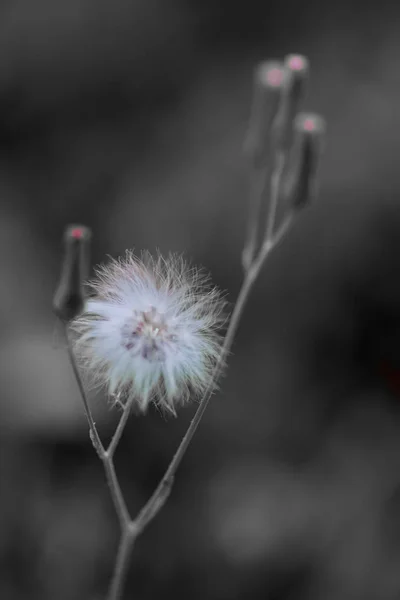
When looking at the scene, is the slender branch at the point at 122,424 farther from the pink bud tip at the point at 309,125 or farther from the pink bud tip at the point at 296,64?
the pink bud tip at the point at 296,64

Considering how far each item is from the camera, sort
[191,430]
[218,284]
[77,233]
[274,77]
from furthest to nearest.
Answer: [218,284] → [274,77] → [191,430] → [77,233]

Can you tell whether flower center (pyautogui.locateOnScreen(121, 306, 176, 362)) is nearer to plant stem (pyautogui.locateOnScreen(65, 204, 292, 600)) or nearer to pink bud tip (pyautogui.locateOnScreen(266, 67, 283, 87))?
plant stem (pyautogui.locateOnScreen(65, 204, 292, 600))

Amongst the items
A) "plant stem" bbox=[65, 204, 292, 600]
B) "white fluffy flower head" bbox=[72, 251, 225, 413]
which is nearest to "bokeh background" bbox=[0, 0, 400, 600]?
"white fluffy flower head" bbox=[72, 251, 225, 413]

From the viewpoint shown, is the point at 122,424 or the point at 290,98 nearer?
the point at 122,424

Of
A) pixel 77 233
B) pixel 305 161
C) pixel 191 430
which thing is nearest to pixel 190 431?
pixel 191 430

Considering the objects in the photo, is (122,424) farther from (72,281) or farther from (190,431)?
(72,281)

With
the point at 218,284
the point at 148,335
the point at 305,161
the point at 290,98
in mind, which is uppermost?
the point at 290,98
